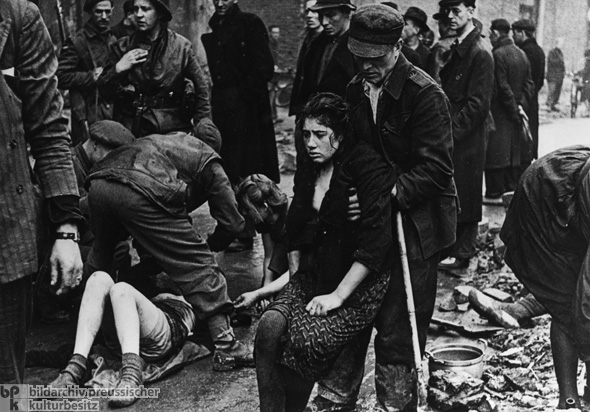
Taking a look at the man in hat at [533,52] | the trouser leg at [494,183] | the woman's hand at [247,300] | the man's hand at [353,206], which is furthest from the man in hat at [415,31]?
the man's hand at [353,206]

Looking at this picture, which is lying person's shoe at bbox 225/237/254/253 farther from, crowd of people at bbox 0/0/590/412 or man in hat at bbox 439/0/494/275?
man in hat at bbox 439/0/494/275

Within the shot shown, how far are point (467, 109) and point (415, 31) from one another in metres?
2.70

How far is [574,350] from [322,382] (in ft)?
4.31

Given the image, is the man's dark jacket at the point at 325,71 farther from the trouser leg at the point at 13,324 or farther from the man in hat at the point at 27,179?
the trouser leg at the point at 13,324

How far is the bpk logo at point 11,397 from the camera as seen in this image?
322cm

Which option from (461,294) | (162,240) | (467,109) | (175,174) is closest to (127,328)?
(162,240)

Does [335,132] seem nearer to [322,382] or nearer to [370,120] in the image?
[370,120]

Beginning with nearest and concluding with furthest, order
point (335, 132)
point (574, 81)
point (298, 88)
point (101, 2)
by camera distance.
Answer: point (335, 132) < point (298, 88) < point (101, 2) < point (574, 81)

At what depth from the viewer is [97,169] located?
507 cm

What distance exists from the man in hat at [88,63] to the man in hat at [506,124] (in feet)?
15.8

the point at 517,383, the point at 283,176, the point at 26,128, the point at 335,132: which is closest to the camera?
the point at 26,128

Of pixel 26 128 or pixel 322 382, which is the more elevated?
pixel 26 128

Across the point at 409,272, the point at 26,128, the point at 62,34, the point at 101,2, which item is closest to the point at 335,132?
the point at 409,272

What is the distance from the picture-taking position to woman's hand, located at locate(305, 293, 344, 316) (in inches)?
155
